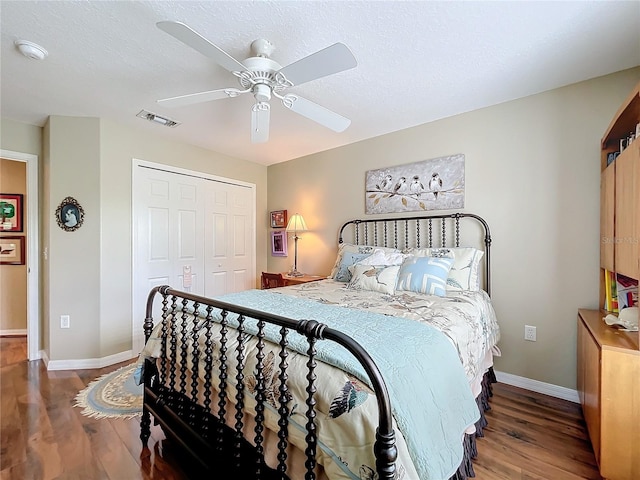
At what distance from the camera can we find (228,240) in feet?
13.6

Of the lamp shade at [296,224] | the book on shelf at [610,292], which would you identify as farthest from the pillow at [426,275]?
the lamp shade at [296,224]

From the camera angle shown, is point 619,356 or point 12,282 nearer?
point 619,356

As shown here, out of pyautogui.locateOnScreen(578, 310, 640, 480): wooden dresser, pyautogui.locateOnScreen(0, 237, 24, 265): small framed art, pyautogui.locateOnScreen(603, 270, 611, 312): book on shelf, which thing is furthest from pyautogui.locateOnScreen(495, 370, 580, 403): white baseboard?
pyautogui.locateOnScreen(0, 237, 24, 265): small framed art

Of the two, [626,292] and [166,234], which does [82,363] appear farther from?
[626,292]

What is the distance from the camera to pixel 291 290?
8.17 feet

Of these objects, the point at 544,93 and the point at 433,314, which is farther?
the point at 544,93

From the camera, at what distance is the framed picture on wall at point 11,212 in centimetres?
391

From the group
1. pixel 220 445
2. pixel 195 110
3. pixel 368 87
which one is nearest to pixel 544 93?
pixel 368 87

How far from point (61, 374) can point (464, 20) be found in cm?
416

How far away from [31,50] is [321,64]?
1.83 m

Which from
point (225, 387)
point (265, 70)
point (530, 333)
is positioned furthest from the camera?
point (530, 333)

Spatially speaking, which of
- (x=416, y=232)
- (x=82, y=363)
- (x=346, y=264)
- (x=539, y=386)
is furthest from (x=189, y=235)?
(x=539, y=386)

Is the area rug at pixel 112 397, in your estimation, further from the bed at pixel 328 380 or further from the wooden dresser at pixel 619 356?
the wooden dresser at pixel 619 356

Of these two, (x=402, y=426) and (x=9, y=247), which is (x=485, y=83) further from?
(x=9, y=247)
